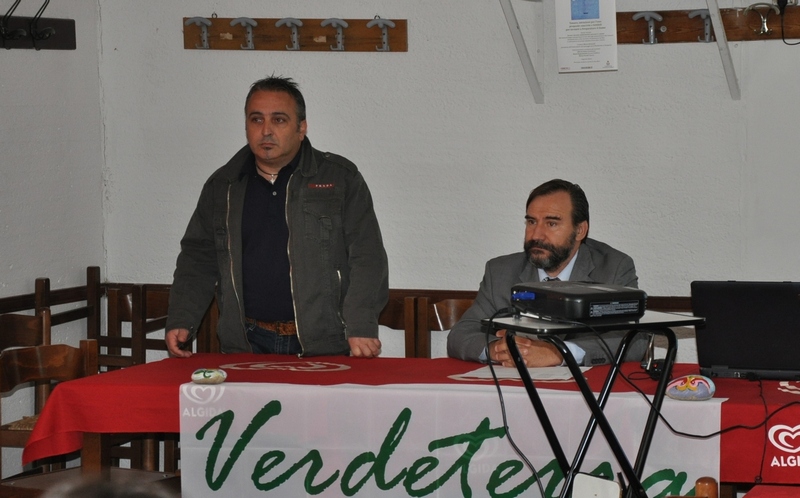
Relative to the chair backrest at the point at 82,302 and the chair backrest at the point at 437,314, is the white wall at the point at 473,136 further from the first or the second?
the chair backrest at the point at 437,314

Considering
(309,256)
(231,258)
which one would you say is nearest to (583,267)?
(309,256)

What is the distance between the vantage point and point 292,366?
284cm

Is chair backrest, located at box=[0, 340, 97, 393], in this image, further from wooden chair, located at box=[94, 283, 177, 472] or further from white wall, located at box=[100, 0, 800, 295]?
white wall, located at box=[100, 0, 800, 295]

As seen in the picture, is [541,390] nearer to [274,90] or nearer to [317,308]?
[317,308]

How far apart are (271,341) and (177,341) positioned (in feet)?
1.02

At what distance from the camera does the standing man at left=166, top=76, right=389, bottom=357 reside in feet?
10.3

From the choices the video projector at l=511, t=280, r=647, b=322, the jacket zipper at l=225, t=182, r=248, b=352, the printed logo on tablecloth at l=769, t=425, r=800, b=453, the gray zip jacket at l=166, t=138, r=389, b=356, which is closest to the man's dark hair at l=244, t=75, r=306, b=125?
the gray zip jacket at l=166, t=138, r=389, b=356

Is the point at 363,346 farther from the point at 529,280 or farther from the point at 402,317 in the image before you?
the point at 402,317

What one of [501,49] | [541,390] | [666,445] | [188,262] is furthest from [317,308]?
[501,49]

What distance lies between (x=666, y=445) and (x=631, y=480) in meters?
0.36

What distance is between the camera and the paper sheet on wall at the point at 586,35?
3883 mm

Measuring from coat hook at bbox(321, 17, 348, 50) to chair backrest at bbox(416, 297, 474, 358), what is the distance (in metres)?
1.28

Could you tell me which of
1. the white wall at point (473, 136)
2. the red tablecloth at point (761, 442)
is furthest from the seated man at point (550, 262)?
the white wall at point (473, 136)

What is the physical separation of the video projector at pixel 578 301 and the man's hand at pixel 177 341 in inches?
56.1
